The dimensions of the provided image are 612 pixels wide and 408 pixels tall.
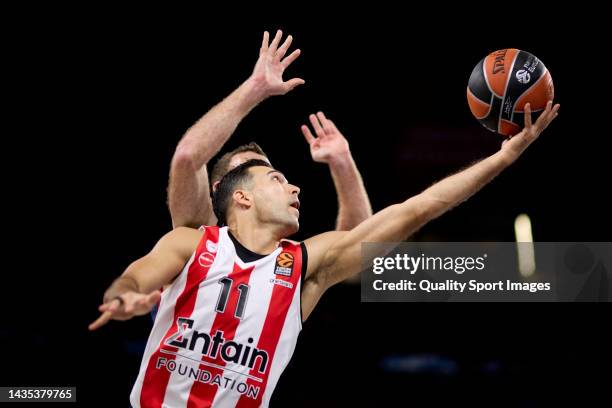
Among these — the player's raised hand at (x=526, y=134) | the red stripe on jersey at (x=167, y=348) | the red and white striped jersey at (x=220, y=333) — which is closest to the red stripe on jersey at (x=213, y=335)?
the red and white striped jersey at (x=220, y=333)

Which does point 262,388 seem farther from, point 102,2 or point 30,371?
point 102,2

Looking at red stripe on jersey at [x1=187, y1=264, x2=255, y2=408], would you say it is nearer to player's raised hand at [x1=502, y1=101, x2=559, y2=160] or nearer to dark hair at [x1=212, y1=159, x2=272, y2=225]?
dark hair at [x1=212, y1=159, x2=272, y2=225]

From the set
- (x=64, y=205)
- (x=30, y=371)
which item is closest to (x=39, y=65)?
(x=64, y=205)

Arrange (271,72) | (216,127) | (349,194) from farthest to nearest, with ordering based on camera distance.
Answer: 1. (349,194)
2. (271,72)
3. (216,127)

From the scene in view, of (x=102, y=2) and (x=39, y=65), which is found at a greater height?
(x=102, y=2)

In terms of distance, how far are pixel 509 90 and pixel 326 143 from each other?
1.09 m

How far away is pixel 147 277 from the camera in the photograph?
145 inches

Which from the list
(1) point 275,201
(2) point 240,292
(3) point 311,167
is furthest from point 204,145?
(3) point 311,167

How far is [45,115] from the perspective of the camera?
8.94 meters

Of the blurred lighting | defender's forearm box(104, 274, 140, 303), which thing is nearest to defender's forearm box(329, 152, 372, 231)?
defender's forearm box(104, 274, 140, 303)

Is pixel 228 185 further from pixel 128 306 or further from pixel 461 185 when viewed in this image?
pixel 128 306

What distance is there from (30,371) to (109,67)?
3414mm

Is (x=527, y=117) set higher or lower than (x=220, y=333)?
higher

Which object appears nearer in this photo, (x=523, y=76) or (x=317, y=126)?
(x=523, y=76)
